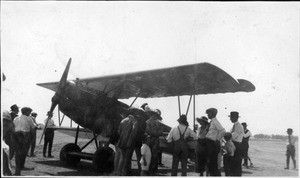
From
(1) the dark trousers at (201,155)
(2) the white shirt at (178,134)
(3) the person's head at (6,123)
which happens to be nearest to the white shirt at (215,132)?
(1) the dark trousers at (201,155)

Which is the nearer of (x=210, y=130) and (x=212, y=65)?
(x=210, y=130)

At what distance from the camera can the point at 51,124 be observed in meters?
13.3

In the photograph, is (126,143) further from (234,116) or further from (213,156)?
(234,116)

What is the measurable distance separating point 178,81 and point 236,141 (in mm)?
2776

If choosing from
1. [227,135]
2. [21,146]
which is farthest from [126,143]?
[21,146]

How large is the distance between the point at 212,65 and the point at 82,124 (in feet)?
15.0

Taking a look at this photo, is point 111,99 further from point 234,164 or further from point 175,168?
point 234,164

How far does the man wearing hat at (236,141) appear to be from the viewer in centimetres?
759

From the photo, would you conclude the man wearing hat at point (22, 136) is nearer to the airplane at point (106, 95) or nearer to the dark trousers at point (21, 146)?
the dark trousers at point (21, 146)

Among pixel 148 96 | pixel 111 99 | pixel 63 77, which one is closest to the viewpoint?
pixel 63 77

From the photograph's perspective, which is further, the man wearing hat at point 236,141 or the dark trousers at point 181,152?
the man wearing hat at point 236,141

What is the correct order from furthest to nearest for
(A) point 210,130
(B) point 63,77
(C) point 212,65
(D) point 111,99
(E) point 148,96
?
(E) point 148,96, (D) point 111,99, (B) point 63,77, (C) point 212,65, (A) point 210,130

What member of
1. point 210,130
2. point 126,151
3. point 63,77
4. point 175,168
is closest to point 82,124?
→ point 63,77

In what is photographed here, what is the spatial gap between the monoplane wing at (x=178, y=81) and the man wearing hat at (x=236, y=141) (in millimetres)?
1146
